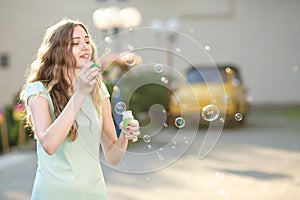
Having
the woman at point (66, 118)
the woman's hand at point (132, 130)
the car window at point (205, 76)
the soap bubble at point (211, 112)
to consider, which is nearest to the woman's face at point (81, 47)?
the woman at point (66, 118)

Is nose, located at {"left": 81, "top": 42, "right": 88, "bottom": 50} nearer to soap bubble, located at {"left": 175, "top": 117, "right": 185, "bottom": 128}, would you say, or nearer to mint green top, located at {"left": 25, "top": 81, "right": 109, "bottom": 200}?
mint green top, located at {"left": 25, "top": 81, "right": 109, "bottom": 200}

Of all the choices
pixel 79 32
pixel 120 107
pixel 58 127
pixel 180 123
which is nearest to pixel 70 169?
pixel 58 127

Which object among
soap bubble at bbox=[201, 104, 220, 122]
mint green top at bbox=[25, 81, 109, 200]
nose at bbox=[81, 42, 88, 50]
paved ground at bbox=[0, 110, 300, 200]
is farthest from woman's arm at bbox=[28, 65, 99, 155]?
soap bubble at bbox=[201, 104, 220, 122]

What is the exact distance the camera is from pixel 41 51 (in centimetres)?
272

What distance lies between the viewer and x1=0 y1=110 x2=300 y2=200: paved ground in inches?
268

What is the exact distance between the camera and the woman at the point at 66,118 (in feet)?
8.02

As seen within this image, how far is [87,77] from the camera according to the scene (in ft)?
7.79

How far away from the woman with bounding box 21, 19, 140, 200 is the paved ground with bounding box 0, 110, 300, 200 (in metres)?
1.01

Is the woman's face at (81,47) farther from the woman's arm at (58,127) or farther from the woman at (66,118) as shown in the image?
the woman's arm at (58,127)

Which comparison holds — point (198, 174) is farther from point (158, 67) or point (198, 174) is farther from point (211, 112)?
point (158, 67)

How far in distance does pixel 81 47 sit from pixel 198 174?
6055 millimetres

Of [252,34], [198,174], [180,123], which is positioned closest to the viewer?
[180,123]

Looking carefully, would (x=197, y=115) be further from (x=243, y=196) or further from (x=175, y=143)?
(x=243, y=196)

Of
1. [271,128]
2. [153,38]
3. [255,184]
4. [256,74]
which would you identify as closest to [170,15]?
[153,38]
